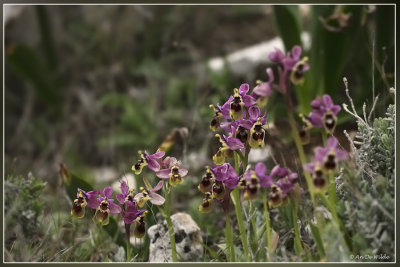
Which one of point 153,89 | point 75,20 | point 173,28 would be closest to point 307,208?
point 153,89

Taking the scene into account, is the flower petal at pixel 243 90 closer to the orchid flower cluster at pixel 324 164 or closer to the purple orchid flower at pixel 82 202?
the orchid flower cluster at pixel 324 164

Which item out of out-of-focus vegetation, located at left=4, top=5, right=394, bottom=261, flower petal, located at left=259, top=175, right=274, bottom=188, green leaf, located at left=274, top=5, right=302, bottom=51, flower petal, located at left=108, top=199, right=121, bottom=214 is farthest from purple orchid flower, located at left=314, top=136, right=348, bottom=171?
out-of-focus vegetation, located at left=4, top=5, right=394, bottom=261

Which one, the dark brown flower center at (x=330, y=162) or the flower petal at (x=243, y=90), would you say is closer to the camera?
the dark brown flower center at (x=330, y=162)

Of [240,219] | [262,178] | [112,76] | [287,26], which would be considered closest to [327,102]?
[262,178]

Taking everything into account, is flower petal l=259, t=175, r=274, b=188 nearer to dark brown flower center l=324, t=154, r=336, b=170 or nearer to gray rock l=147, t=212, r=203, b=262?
dark brown flower center l=324, t=154, r=336, b=170

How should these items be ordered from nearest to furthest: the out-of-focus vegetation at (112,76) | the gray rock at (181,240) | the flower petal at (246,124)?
1. the flower petal at (246,124)
2. the gray rock at (181,240)
3. the out-of-focus vegetation at (112,76)

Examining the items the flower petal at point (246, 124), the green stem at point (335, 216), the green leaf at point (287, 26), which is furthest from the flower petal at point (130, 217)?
the green leaf at point (287, 26)
